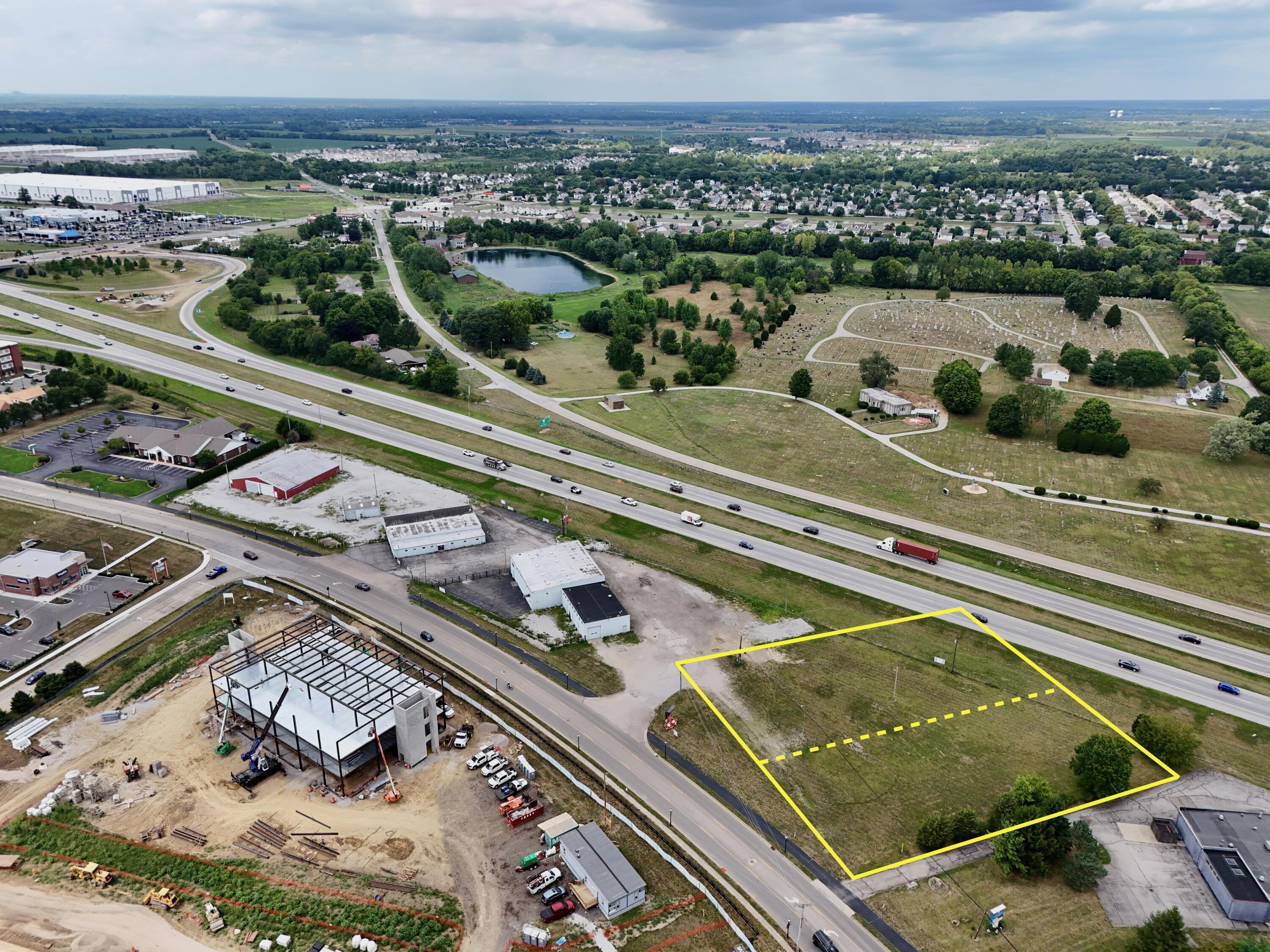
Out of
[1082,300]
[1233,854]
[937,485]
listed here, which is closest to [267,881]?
[1233,854]

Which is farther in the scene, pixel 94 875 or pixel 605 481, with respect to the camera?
pixel 605 481

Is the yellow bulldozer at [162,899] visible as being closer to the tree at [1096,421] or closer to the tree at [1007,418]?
the tree at [1007,418]

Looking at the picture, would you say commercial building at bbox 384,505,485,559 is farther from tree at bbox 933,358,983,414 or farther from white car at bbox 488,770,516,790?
tree at bbox 933,358,983,414

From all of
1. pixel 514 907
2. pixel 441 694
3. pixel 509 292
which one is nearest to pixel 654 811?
pixel 514 907

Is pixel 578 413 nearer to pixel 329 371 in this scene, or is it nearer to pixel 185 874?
pixel 329 371

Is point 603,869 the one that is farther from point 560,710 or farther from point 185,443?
point 185,443

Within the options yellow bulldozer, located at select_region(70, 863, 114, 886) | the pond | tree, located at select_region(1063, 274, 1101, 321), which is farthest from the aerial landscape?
the pond

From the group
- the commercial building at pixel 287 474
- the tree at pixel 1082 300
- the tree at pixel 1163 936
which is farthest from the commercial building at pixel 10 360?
the tree at pixel 1082 300
